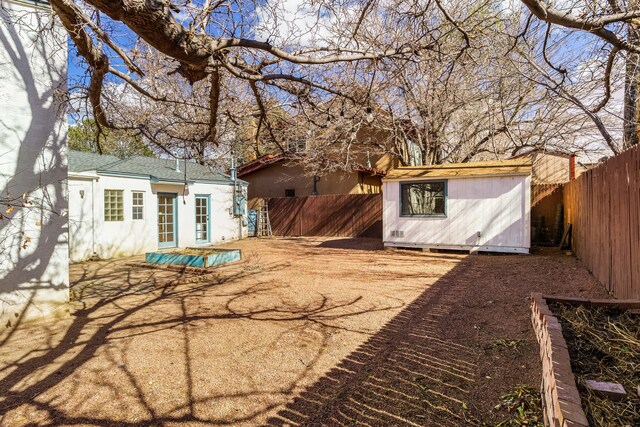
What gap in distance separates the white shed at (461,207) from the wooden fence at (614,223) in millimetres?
2200

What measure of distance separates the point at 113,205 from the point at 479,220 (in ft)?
34.9

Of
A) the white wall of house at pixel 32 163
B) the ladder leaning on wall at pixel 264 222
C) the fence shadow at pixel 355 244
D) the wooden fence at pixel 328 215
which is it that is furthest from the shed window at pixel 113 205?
the wooden fence at pixel 328 215

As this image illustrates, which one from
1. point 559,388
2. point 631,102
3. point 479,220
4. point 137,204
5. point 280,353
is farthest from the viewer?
point 137,204

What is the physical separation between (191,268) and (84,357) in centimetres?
491

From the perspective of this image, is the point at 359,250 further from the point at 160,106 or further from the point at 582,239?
the point at 160,106

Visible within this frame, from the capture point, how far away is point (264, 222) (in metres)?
18.3

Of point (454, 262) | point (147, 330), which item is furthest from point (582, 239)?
point (147, 330)

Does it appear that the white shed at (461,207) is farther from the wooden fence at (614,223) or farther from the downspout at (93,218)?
the downspout at (93,218)

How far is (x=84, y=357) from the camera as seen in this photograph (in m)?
3.82

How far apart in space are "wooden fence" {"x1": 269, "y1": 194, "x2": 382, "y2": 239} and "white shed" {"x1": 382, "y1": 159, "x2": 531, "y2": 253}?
3.85 m

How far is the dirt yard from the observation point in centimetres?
280

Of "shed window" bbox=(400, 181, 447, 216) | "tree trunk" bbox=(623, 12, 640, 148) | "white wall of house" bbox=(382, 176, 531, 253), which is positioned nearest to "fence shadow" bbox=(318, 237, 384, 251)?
"white wall of house" bbox=(382, 176, 531, 253)

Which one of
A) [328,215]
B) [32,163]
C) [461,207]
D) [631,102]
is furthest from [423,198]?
[32,163]

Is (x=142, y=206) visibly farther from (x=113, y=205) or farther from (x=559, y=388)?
(x=559, y=388)
